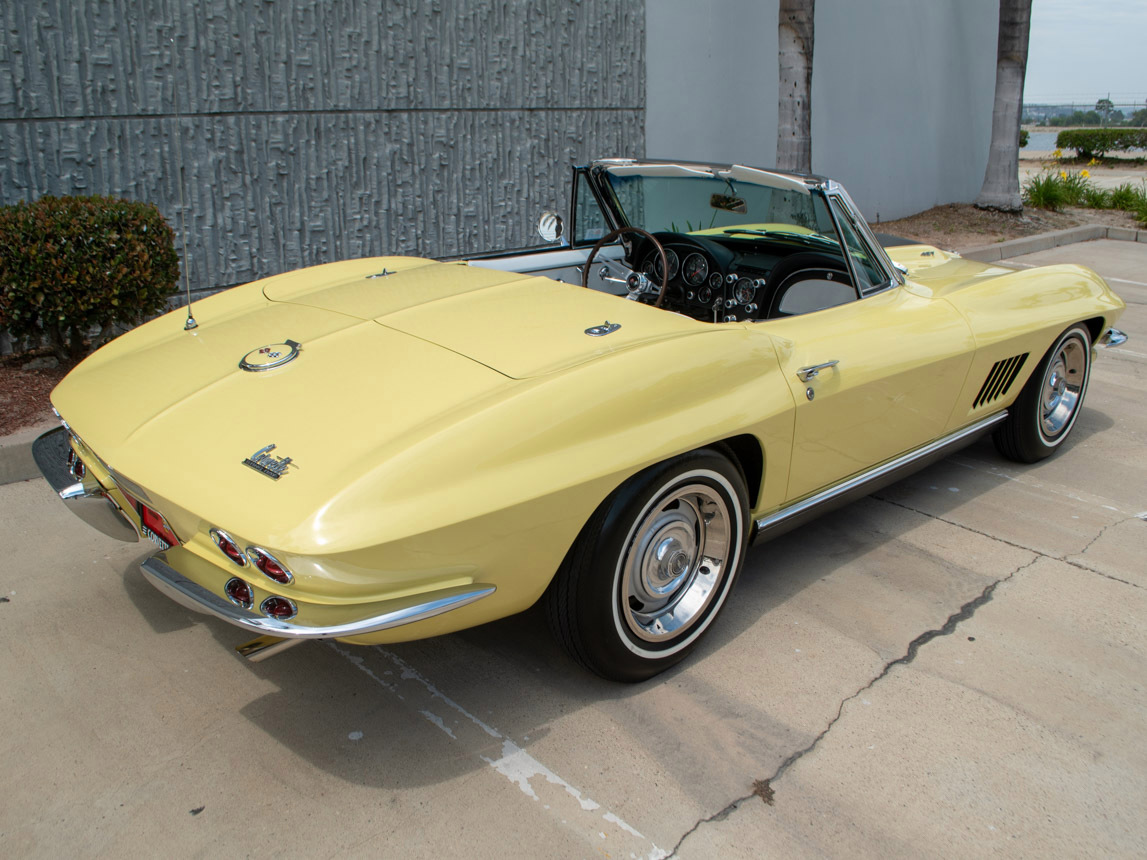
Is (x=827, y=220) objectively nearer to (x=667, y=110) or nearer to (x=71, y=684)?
(x=71, y=684)

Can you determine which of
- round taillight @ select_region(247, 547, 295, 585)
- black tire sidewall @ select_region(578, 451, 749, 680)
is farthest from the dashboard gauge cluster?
round taillight @ select_region(247, 547, 295, 585)

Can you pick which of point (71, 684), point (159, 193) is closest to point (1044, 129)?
point (159, 193)

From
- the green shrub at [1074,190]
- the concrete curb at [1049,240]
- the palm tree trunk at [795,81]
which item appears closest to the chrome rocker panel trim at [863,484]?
the palm tree trunk at [795,81]

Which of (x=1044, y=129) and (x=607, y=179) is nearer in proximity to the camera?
(x=607, y=179)

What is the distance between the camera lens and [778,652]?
9.78 feet

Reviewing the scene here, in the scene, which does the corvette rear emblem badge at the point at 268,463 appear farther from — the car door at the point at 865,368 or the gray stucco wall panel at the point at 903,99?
the gray stucco wall panel at the point at 903,99

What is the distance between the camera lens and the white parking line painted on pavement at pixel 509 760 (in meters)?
2.22

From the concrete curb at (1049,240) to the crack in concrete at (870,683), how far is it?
22.4ft

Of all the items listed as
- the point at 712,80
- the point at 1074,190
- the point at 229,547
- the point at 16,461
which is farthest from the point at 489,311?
the point at 1074,190

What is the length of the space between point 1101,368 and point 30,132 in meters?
7.12

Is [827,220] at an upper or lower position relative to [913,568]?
upper

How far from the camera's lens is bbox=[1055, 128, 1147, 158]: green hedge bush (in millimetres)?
22500

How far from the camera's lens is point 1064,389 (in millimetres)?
4637

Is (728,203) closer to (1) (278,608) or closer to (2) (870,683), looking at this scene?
(2) (870,683)
